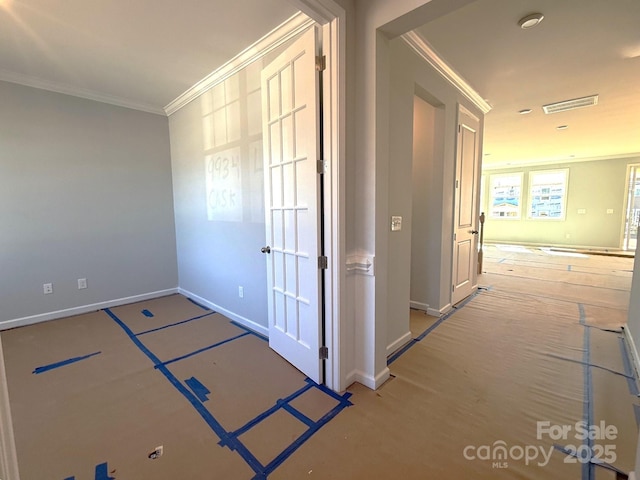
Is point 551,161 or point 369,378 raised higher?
point 551,161

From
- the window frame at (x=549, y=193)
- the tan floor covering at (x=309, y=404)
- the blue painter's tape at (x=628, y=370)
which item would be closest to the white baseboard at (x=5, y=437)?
the tan floor covering at (x=309, y=404)

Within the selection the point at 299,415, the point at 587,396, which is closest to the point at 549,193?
the point at 587,396

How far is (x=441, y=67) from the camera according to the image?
9.09 feet

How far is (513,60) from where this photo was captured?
107 inches

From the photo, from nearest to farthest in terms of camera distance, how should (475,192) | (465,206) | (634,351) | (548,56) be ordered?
1. (634,351)
2. (548,56)
3. (465,206)
4. (475,192)

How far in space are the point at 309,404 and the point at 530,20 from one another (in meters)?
3.22

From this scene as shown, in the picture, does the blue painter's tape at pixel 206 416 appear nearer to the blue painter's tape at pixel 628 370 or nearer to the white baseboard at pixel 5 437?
the white baseboard at pixel 5 437

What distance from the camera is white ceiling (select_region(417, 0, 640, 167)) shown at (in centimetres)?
204

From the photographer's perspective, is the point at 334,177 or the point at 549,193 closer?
the point at 334,177

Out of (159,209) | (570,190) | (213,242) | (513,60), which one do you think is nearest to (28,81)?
(159,209)

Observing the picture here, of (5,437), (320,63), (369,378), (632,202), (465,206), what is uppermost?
(320,63)

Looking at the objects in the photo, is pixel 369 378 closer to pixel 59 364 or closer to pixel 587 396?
pixel 587 396

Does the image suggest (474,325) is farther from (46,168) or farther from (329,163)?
(46,168)

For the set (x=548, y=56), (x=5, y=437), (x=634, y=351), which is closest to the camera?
(x=5, y=437)
